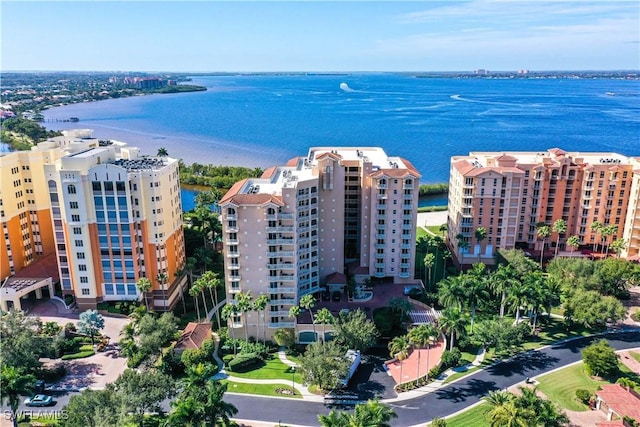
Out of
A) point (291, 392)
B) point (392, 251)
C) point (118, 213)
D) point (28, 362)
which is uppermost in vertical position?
point (118, 213)

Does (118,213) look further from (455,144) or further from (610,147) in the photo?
(610,147)

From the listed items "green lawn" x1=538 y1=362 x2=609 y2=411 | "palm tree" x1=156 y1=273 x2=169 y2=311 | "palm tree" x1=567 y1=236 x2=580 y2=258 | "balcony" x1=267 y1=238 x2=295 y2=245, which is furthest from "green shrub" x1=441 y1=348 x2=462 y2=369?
"palm tree" x1=156 y1=273 x2=169 y2=311

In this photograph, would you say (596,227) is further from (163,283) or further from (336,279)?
(163,283)

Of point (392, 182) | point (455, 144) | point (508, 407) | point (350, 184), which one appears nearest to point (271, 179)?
point (350, 184)

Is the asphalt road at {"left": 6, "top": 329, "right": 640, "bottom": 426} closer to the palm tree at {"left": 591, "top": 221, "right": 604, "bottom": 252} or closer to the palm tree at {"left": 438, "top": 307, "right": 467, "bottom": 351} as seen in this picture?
the palm tree at {"left": 438, "top": 307, "right": 467, "bottom": 351}

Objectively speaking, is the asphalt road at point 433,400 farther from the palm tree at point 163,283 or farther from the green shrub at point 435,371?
the palm tree at point 163,283
